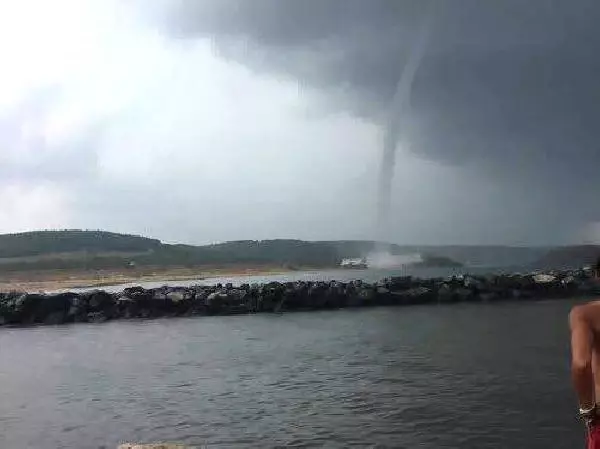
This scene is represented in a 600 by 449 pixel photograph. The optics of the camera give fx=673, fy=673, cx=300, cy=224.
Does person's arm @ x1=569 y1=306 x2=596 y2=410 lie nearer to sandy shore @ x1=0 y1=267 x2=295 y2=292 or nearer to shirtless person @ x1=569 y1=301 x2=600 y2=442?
shirtless person @ x1=569 y1=301 x2=600 y2=442

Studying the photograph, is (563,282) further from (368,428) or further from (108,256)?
(108,256)

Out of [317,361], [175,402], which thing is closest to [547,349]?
[317,361]

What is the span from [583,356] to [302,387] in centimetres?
1143

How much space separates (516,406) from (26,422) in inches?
364

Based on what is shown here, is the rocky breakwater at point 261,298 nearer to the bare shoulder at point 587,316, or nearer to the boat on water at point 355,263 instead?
the bare shoulder at point 587,316

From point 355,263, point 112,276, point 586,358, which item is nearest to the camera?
point 586,358

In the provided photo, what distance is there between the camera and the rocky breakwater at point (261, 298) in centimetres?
3503

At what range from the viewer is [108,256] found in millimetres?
122688

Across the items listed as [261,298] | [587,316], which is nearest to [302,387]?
[587,316]

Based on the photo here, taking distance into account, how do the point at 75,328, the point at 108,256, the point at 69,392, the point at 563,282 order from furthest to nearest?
the point at 108,256
the point at 563,282
the point at 75,328
the point at 69,392

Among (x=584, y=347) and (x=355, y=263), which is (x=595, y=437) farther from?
(x=355, y=263)

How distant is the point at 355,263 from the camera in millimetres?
167500

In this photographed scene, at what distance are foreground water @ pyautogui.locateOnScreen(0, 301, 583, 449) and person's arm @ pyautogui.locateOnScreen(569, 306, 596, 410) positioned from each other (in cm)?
639

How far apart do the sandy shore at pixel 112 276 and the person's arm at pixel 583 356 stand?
3210 inches
